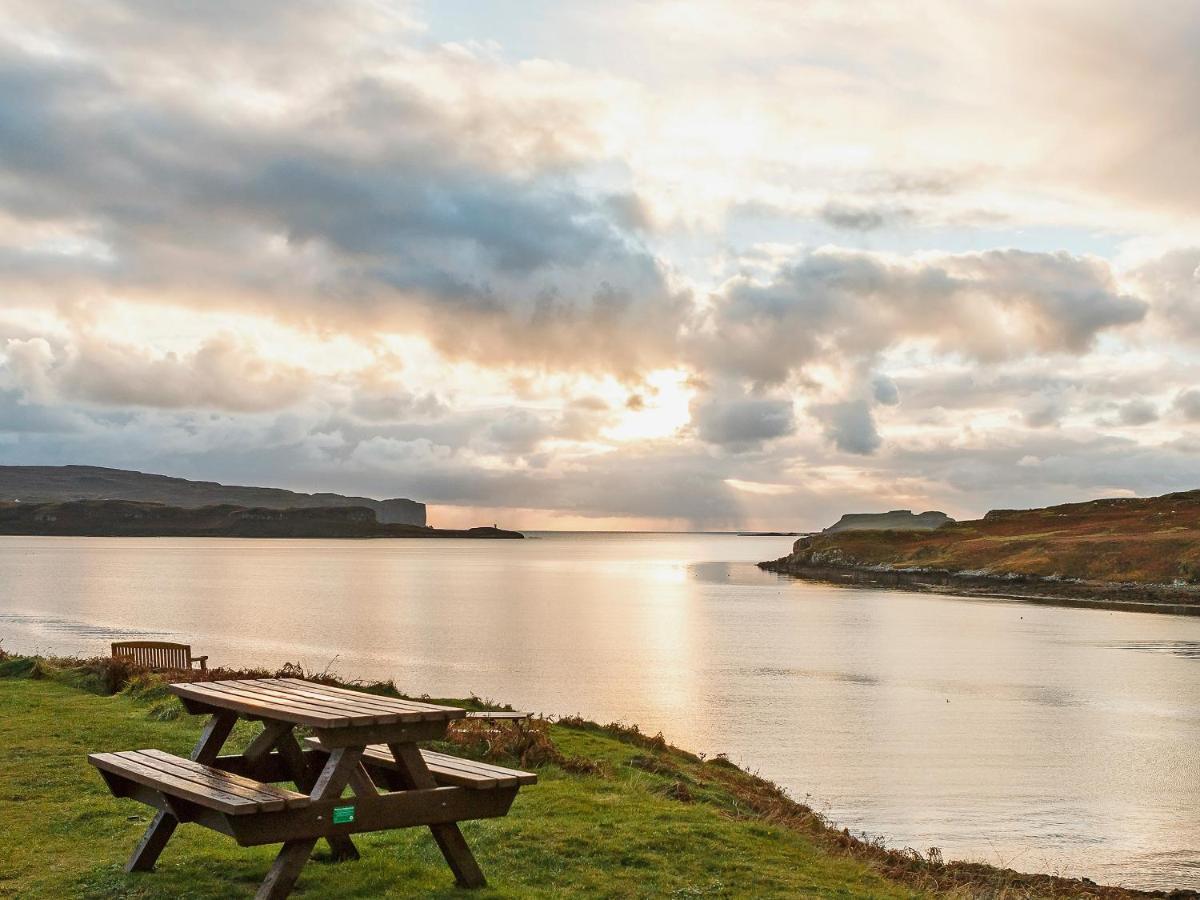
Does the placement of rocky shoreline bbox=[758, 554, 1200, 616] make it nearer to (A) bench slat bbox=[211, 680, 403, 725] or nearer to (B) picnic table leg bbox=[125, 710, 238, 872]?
(A) bench slat bbox=[211, 680, 403, 725]

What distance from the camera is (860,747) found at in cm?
2866

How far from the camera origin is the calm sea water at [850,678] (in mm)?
21219

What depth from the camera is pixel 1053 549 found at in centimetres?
12525

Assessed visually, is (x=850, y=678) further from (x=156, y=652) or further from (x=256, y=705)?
(x=256, y=705)

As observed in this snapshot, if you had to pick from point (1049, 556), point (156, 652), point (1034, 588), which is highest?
point (1049, 556)

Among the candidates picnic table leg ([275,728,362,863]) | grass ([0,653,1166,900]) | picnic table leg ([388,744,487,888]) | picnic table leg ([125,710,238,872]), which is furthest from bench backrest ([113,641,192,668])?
picnic table leg ([388,744,487,888])

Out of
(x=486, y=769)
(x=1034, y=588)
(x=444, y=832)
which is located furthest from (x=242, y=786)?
(x=1034, y=588)

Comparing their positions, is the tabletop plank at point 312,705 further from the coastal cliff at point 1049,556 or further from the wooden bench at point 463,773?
the coastal cliff at point 1049,556

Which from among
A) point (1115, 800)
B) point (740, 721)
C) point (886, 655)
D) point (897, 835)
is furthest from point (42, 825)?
point (886, 655)

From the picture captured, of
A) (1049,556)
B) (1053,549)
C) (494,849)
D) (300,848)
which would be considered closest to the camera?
(300,848)

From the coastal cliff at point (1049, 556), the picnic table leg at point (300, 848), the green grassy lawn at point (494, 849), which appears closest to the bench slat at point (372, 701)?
the picnic table leg at point (300, 848)

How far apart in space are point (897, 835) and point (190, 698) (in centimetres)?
1376

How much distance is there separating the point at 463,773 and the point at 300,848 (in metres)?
1.53

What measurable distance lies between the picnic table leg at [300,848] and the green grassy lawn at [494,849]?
0.80 m
